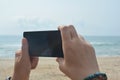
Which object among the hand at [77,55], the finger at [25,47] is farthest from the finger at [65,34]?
the finger at [25,47]

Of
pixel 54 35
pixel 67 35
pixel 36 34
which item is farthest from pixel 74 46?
pixel 36 34

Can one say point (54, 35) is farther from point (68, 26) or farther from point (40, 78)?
point (40, 78)

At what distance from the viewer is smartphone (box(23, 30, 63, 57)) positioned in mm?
1464

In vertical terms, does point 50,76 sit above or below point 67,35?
below

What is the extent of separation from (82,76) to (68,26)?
21cm

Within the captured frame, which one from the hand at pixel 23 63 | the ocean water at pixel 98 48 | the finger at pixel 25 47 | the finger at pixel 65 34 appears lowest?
the ocean water at pixel 98 48

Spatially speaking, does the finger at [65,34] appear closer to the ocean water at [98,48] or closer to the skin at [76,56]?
the skin at [76,56]

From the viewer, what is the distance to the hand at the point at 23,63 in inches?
61.7

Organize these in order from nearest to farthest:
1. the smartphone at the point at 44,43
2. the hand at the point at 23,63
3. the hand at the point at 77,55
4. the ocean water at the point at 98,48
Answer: the hand at the point at 77,55 → the smartphone at the point at 44,43 → the hand at the point at 23,63 → the ocean water at the point at 98,48

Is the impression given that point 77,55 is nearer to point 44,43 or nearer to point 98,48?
point 44,43

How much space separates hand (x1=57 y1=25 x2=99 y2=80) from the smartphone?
107 millimetres

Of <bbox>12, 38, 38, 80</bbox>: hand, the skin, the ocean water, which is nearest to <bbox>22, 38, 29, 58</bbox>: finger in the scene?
<bbox>12, 38, 38, 80</bbox>: hand

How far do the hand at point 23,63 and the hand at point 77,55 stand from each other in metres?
0.28

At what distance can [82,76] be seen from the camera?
4.27 feet
